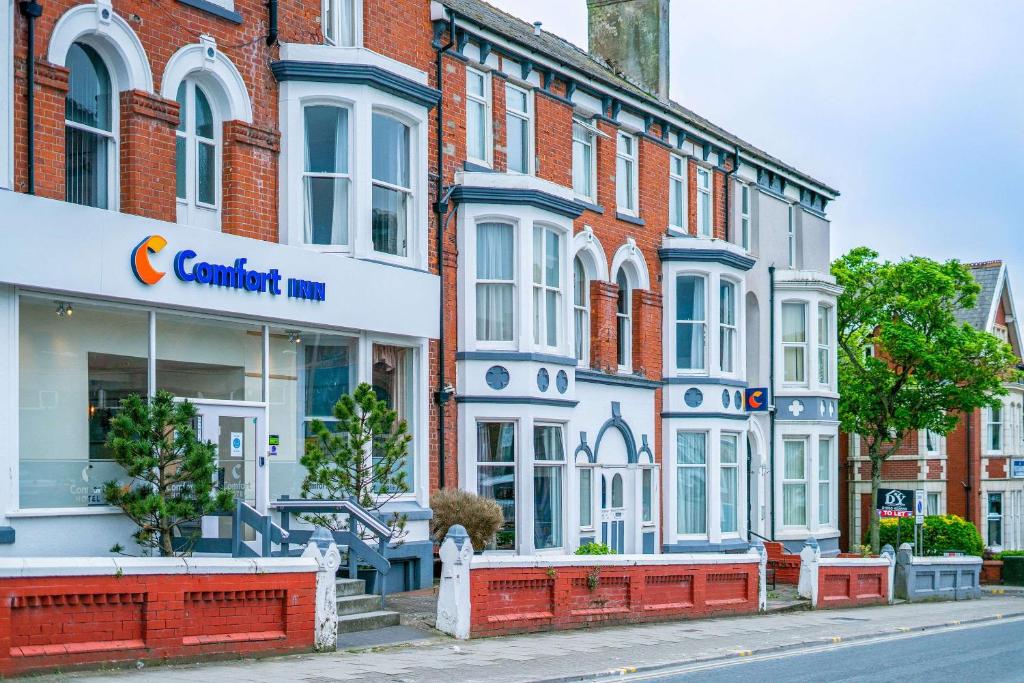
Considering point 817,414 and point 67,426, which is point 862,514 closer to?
point 817,414

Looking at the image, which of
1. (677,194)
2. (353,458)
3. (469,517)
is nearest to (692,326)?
(677,194)

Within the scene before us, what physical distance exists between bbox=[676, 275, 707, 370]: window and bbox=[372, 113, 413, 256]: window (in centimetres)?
1052

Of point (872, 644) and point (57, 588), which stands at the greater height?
point (57, 588)

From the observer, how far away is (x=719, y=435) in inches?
1214

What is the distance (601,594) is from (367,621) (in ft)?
13.5

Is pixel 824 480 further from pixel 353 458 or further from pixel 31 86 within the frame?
pixel 31 86

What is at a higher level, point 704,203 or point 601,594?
point 704,203

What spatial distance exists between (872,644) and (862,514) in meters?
32.7

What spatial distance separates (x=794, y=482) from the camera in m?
35.8

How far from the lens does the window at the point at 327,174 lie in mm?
20125

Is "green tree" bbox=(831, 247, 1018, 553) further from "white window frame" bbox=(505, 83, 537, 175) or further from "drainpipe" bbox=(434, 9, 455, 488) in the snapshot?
"drainpipe" bbox=(434, 9, 455, 488)

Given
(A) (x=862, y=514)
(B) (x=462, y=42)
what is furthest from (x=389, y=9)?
(A) (x=862, y=514)

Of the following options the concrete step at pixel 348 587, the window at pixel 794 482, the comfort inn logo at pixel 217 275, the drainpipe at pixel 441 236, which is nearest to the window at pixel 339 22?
the drainpipe at pixel 441 236

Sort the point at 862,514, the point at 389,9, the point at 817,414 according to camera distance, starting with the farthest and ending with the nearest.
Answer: the point at 862,514 → the point at 817,414 → the point at 389,9
